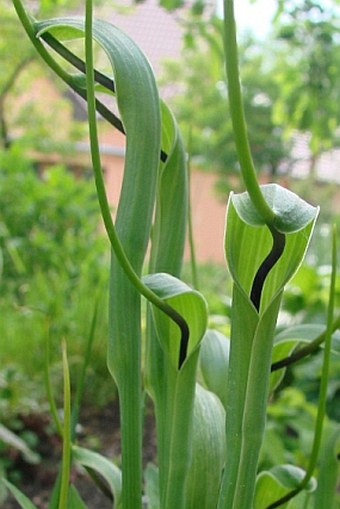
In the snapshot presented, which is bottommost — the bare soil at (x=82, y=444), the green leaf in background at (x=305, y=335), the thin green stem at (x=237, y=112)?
the bare soil at (x=82, y=444)

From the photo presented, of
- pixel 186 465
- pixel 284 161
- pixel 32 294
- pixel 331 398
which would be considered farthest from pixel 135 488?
pixel 284 161

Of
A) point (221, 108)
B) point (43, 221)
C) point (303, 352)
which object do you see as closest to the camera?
point (303, 352)

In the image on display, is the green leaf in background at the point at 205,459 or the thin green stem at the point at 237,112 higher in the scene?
the thin green stem at the point at 237,112

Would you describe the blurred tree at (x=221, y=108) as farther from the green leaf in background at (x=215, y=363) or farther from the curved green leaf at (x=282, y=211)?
the curved green leaf at (x=282, y=211)

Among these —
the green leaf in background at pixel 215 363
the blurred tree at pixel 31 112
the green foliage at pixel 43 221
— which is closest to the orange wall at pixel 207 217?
the blurred tree at pixel 31 112

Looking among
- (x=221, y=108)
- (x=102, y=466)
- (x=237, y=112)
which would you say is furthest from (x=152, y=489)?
(x=221, y=108)

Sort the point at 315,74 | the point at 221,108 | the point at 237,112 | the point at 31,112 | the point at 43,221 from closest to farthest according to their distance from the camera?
the point at 237,112 < the point at 315,74 < the point at 43,221 < the point at 31,112 < the point at 221,108

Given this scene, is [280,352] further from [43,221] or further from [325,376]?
[43,221]
